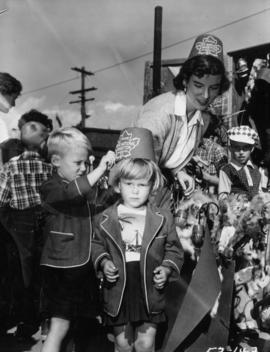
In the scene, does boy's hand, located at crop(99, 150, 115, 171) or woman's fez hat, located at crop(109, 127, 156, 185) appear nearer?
boy's hand, located at crop(99, 150, 115, 171)

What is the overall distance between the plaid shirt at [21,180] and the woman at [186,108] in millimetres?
708

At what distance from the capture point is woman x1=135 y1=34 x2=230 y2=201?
2758mm

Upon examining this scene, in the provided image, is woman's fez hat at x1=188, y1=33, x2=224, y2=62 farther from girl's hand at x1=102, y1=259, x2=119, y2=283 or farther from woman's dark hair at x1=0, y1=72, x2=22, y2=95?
girl's hand at x1=102, y1=259, x2=119, y2=283

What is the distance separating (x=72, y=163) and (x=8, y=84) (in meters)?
1.03

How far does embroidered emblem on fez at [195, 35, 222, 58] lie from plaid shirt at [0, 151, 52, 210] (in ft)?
3.70

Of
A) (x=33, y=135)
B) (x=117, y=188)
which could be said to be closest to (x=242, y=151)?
(x=117, y=188)

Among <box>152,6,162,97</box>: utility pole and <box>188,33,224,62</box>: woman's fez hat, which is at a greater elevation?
<box>152,6,162,97</box>: utility pole

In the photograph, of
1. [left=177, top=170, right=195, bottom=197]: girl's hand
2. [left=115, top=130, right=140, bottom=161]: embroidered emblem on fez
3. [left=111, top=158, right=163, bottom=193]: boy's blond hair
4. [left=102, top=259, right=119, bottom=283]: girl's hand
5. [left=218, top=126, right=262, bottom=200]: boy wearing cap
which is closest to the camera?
[left=102, top=259, right=119, bottom=283]: girl's hand

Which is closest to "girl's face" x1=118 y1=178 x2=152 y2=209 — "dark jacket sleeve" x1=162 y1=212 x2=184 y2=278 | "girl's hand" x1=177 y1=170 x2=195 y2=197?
"dark jacket sleeve" x1=162 y1=212 x2=184 y2=278

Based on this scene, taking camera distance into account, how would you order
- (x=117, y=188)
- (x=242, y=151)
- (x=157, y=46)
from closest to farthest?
(x=117, y=188) → (x=242, y=151) → (x=157, y=46)

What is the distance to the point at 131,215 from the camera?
2305 millimetres

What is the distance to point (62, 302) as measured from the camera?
→ 7.79 feet

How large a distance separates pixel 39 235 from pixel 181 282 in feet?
3.40

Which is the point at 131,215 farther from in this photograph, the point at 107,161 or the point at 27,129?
the point at 27,129
